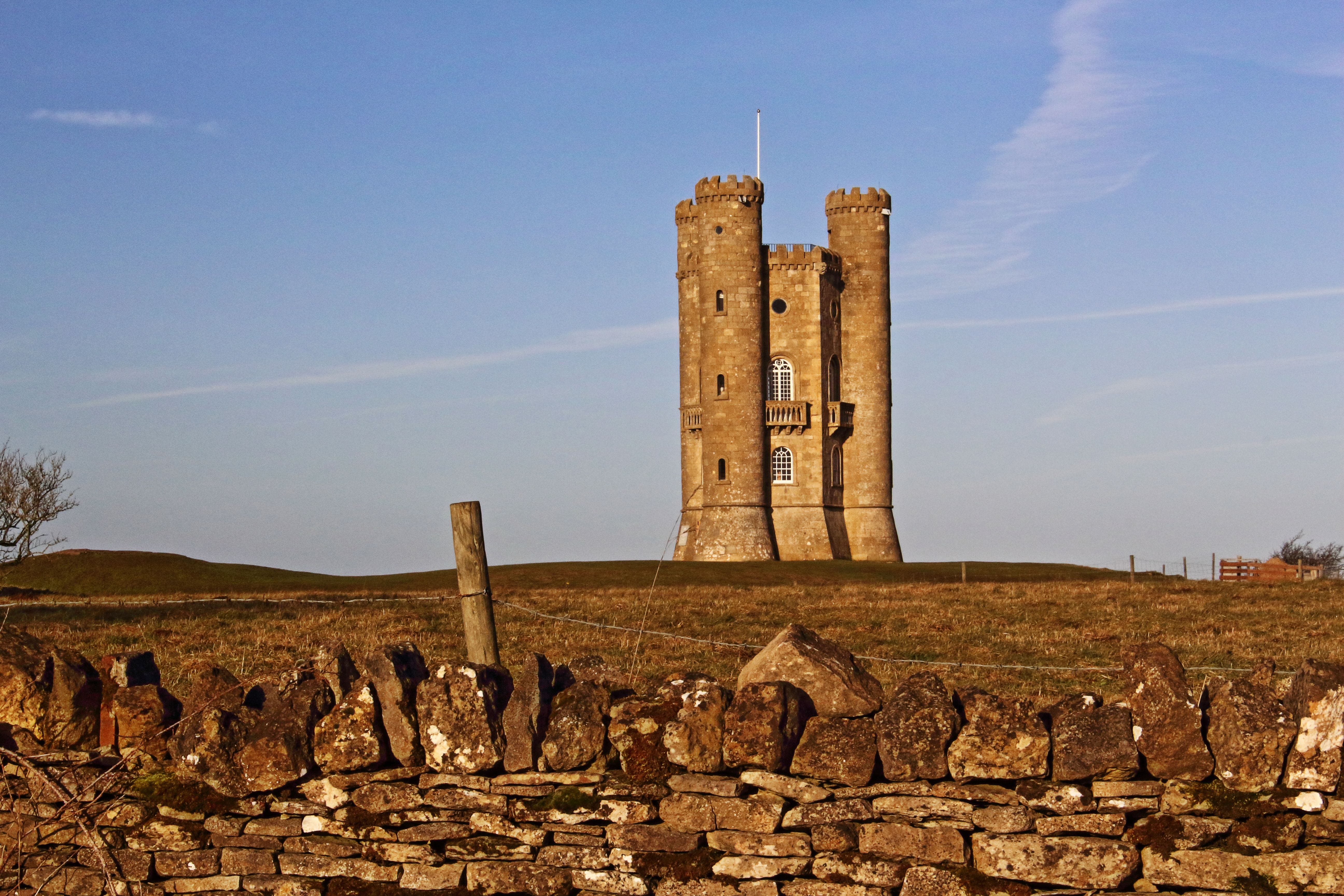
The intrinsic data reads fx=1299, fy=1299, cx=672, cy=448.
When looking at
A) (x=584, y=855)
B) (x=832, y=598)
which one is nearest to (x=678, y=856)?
(x=584, y=855)

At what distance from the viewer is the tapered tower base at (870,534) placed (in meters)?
62.9

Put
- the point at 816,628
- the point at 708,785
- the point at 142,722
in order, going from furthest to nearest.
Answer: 1. the point at 816,628
2. the point at 142,722
3. the point at 708,785

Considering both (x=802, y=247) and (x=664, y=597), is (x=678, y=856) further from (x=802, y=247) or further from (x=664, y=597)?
(x=802, y=247)

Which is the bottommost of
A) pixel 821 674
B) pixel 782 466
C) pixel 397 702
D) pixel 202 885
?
pixel 202 885

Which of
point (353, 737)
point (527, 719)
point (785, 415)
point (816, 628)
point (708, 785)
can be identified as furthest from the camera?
point (785, 415)

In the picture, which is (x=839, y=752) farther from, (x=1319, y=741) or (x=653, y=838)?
(x=1319, y=741)

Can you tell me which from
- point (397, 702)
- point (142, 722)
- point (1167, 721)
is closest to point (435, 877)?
point (397, 702)

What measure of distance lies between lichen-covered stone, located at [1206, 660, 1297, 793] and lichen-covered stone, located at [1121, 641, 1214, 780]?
0.08m

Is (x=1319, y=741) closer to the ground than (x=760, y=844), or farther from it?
farther from it

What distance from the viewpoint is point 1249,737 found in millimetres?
6641

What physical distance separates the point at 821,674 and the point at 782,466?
179ft

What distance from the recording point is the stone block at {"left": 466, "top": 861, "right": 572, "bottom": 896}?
7184mm

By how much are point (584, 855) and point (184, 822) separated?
7.94ft

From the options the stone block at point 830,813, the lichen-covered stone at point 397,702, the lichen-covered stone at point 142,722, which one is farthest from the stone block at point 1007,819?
the lichen-covered stone at point 142,722
